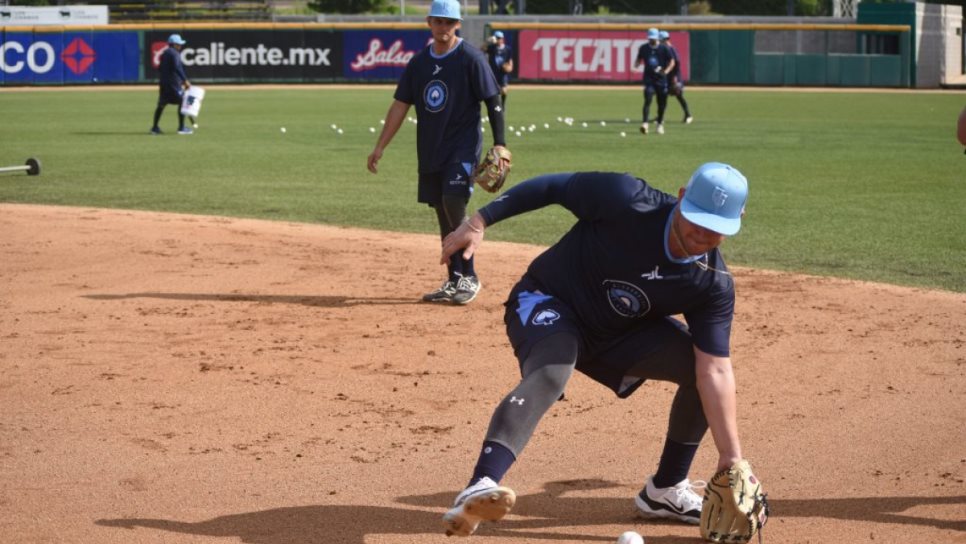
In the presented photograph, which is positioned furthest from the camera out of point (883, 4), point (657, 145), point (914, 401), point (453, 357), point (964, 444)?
point (883, 4)

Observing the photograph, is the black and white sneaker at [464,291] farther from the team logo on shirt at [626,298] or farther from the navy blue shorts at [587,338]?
the team logo on shirt at [626,298]

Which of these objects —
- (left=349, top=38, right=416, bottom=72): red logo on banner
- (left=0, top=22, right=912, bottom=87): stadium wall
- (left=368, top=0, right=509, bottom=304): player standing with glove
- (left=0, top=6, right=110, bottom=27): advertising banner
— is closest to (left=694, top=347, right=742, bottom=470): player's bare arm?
(left=368, top=0, right=509, bottom=304): player standing with glove

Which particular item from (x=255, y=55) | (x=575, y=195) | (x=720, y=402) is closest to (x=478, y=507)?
(x=720, y=402)

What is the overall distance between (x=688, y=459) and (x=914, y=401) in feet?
7.80

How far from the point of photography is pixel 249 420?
271 inches

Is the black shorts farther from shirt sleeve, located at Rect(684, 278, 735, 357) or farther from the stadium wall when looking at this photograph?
shirt sleeve, located at Rect(684, 278, 735, 357)

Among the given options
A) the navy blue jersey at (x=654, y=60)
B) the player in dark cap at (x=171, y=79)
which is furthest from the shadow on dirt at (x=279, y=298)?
the navy blue jersey at (x=654, y=60)

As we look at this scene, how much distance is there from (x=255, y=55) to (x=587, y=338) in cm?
4174

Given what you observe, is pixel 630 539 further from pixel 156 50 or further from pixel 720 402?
pixel 156 50

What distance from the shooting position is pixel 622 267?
16.7 feet

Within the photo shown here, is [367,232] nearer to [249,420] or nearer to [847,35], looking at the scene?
[249,420]

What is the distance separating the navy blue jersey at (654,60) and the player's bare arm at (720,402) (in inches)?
850

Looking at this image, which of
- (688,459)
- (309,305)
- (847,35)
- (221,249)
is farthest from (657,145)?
(847,35)

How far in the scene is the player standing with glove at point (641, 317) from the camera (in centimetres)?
490
